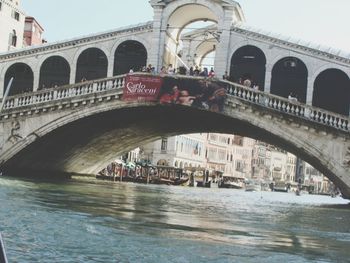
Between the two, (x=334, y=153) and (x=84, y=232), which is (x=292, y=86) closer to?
(x=334, y=153)

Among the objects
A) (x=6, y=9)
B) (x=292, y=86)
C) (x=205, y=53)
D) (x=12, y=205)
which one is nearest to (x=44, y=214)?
(x=12, y=205)

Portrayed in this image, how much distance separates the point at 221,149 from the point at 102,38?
217 feet

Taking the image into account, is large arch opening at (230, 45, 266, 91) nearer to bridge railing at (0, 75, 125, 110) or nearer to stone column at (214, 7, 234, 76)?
stone column at (214, 7, 234, 76)

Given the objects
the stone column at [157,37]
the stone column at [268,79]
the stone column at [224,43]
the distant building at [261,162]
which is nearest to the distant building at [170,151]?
the distant building at [261,162]

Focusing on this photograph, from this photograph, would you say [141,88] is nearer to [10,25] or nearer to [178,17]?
[178,17]

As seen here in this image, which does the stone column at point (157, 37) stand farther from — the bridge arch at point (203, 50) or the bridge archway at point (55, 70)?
the bridge arch at point (203, 50)

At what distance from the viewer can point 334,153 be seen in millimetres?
22812

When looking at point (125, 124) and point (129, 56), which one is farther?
point (125, 124)

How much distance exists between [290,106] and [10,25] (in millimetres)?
24203

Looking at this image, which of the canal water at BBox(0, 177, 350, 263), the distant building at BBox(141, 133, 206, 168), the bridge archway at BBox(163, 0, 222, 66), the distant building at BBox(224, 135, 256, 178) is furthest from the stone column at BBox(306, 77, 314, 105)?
the distant building at BBox(224, 135, 256, 178)

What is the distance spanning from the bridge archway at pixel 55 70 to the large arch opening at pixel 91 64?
74cm

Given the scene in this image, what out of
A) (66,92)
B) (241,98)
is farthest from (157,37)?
(241,98)

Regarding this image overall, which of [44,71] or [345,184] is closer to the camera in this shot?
[345,184]

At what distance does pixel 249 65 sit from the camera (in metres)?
27.4
